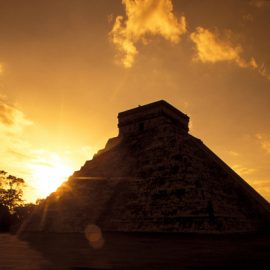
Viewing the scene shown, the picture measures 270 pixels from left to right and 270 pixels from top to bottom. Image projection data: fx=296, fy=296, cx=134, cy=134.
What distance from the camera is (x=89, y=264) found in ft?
18.1

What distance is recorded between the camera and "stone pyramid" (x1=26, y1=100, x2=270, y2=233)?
1321 cm

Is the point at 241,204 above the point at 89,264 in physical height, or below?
above

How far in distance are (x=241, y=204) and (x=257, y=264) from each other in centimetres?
1218

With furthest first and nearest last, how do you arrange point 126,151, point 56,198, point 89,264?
point 126,151
point 56,198
point 89,264

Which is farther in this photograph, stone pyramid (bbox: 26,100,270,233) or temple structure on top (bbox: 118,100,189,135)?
temple structure on top (bbox: 118,100,189,135)

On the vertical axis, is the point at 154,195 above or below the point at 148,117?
below

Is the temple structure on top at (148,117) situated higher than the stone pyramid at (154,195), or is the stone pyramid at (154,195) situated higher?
the temple structure on top at (148,117)

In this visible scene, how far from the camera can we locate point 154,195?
48.1ft

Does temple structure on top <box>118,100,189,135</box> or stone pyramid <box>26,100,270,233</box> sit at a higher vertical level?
temple structure on top <box>118,100,189,135</box>

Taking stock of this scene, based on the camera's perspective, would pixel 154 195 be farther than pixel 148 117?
No

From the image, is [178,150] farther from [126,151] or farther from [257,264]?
[257,264]

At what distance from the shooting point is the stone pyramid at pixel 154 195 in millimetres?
13211

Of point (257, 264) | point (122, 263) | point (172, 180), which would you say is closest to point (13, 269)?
point (122, 263)

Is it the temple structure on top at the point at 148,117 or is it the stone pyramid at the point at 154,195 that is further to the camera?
the temple structure on top at the point at 148,117
